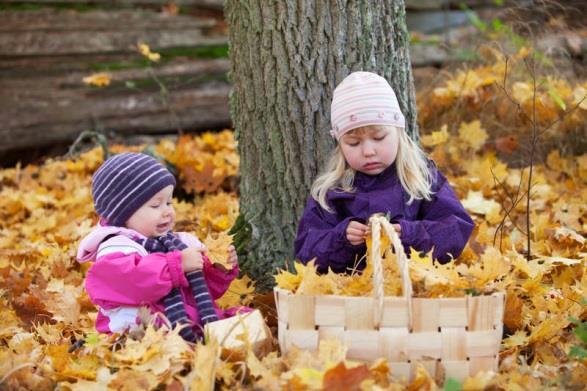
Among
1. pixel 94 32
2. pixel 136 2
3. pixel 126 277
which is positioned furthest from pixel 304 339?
pixel 136 2

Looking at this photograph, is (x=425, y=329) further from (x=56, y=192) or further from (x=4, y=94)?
(x=4, y=94)

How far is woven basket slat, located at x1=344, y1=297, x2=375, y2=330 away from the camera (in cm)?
241

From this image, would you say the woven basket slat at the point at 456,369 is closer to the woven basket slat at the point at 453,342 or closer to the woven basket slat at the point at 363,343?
the woven basket slat at the point at 453,342

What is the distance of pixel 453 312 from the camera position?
7.94 feet

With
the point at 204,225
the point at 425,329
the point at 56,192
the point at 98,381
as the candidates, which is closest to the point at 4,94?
the point at 56,192

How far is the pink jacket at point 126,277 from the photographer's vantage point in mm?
2781

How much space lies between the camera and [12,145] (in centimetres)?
708

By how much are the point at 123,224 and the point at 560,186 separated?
10.2 ft

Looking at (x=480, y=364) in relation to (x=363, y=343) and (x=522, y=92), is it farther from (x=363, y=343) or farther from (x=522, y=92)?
(x=522, y=92)

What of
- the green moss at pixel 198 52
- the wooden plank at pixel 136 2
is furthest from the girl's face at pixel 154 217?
the green moss at pixel 198 52

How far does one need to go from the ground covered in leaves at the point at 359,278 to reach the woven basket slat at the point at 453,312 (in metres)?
0.11

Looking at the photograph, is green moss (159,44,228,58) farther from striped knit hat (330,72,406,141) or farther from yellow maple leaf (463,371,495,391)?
yellow maple leaf (463,371,495,391)

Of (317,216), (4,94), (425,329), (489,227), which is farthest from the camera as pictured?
(4,94)

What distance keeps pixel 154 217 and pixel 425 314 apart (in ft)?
3.67
